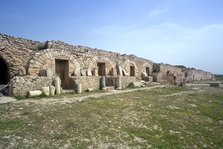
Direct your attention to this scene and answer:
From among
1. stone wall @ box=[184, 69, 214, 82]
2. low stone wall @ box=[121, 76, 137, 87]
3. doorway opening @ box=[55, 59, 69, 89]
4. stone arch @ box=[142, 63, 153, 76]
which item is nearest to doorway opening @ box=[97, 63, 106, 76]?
low stone wall @ box=[121, 76, 137, 87]

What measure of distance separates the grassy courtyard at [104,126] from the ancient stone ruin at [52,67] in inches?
107

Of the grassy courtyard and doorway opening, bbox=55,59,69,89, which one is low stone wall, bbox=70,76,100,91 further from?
the grassy courtyard

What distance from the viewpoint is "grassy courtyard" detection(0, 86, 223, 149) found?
211 inches

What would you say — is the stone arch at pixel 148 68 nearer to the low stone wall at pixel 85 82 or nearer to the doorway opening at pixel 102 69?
the doorway opening at pixel 102 69

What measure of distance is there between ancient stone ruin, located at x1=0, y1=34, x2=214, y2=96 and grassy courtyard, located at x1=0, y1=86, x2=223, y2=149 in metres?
2.72

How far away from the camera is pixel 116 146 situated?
205 inches

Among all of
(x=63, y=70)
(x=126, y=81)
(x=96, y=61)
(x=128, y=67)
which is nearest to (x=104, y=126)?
(x=63, y=70)

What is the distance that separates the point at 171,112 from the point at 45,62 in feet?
28.8

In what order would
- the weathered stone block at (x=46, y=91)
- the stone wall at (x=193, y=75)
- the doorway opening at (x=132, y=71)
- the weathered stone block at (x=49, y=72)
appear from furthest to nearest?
1. the stone wall at (x=193, y=75)
2. the doorway opening at (x=132, y=71)
3. the weathered stone block at (x=49, y=72)
4. the weathered stone block at (x=46, y=91)

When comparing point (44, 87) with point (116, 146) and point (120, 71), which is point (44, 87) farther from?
point (120, 71)

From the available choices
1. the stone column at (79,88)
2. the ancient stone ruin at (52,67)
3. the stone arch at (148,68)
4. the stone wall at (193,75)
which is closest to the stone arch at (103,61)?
the ancient stone ruin at (52,67)

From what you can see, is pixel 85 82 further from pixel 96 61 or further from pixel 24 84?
pixel 24 84

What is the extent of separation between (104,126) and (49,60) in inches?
346

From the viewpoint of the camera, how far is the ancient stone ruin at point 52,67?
11070 millimetres
